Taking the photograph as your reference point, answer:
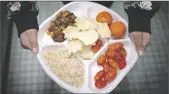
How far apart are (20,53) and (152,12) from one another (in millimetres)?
398

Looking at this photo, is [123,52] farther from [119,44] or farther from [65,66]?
Result: [65,66]

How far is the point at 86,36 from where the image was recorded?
27.0 inches

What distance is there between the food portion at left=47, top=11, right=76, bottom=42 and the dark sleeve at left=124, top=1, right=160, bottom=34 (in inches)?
5.7

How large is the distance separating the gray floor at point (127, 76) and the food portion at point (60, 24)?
0.15 m

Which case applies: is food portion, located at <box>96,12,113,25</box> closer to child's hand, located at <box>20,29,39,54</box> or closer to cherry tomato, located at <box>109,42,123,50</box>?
cherry tomato, located at <box>109,42,123,50</box>

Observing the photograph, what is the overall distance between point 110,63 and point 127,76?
17cm

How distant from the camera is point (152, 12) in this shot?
0.73m

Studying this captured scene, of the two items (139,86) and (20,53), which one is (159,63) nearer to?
(139,86)

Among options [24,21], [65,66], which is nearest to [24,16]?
[24,21]

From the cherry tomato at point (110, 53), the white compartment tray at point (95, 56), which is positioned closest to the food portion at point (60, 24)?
the white compartment tray at point (95, 56)

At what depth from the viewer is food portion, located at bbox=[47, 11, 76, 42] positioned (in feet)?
2.33

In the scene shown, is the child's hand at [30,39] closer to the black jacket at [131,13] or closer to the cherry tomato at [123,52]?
the black jacket at [131,13]

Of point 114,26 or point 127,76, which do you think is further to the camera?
point 127,76

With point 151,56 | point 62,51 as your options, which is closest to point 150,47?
point 151,56
